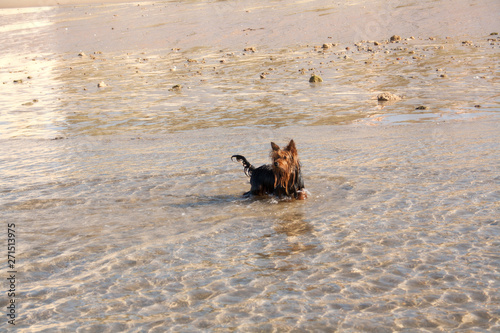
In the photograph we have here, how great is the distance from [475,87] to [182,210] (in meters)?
9.57

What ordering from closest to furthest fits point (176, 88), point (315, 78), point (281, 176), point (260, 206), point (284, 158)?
point (284, 158) < point (281, 176) < point (260, 206) < point (315, 78) < point (176, 88)

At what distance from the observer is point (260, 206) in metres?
7.52

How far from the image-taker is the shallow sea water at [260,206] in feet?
15.4

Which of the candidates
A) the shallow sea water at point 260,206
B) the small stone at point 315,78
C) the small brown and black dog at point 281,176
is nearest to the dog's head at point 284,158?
the small brown and black dog at point 281,176

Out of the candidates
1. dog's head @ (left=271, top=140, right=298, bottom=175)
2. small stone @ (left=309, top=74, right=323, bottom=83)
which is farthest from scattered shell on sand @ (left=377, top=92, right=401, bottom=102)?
dog's head @ (left=271, top=140, right=298, bottom=175)

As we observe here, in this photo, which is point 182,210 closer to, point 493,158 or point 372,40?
point 493,158

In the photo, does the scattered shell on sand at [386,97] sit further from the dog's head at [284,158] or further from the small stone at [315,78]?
the dog's head at [284,158]

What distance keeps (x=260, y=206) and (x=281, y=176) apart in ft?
1.70

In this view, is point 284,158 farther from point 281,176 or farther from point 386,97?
point 386,97

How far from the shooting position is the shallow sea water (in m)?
4.70

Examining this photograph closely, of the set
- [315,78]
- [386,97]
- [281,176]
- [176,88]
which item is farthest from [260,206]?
[176,88]

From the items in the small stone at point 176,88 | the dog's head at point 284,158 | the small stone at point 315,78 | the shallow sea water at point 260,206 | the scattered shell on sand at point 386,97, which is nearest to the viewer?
the shallow sea water at point 260,206

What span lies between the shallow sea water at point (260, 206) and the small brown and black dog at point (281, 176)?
0.16m

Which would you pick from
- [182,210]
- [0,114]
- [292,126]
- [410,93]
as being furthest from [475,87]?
[0,114]
